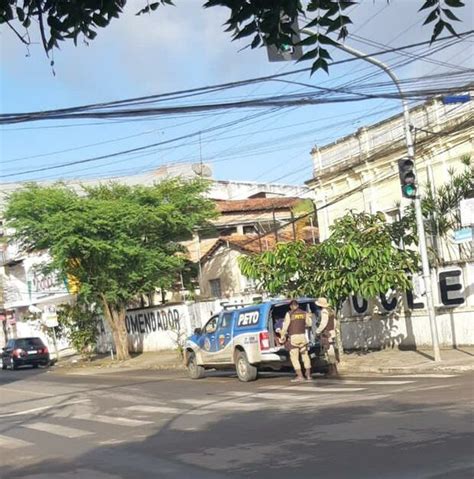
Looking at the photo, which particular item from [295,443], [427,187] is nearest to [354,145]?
→ [427,187]

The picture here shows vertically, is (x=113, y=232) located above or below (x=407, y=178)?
above

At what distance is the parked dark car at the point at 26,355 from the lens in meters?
39.2

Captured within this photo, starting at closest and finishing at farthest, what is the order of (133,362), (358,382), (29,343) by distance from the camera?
1. (358,382)
2. (133,362)
3. (29,343)

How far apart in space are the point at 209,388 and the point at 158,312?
1983 centimetres

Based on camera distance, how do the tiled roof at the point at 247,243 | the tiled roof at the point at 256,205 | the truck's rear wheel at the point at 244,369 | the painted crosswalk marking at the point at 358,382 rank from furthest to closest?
the tiled roof at the point at 256,205
the tiled roof at the point at 247,243
the truck's rear wheel at the point at 244,369
the painted crosswalk marking at the point at 358,382

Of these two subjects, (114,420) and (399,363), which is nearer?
(114,420)

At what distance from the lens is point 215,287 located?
39594 mm

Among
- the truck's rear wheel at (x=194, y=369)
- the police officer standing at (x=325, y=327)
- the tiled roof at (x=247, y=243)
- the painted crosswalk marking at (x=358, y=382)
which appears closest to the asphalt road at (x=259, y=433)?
the painted crosswalk marking at (x=358, y=382)

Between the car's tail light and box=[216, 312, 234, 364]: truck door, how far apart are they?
1.27 meters

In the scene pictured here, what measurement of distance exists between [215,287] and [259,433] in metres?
29.4

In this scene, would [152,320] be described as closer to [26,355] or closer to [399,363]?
[26,355]

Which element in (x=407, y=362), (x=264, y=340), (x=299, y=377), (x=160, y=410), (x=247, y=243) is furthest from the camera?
(x=247, y=243)

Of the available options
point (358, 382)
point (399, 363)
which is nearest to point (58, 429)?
point (358, 382)

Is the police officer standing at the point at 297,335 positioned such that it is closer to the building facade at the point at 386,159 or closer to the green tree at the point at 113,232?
the building facade at the point at 386,159
